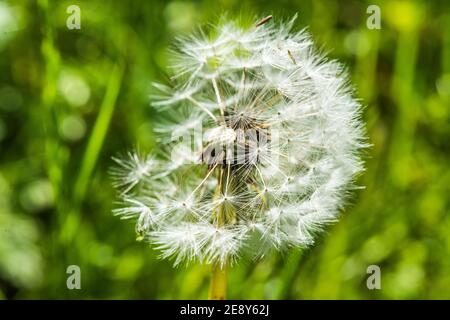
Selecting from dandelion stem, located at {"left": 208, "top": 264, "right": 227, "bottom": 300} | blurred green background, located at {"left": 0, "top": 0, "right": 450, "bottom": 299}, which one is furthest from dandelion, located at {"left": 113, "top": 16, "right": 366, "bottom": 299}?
blurred green background, located at {"left": 0, "top": 0, "right": 450, "bottom": 299}

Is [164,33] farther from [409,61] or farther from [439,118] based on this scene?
[439,118]

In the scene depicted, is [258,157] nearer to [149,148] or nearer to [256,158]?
[256,158]

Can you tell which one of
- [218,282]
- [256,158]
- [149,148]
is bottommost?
[218,282]

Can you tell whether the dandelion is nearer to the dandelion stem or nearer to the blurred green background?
the dandelion stem

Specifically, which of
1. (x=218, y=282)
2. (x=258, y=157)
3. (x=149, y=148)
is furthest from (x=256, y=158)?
(x=149, y=148)
